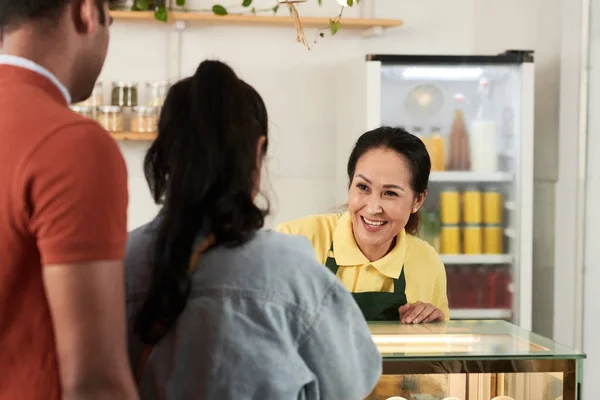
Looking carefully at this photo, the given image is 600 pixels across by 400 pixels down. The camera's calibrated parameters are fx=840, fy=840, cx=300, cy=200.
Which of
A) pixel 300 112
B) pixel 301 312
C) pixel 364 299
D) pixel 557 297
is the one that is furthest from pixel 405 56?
pixel 301 312

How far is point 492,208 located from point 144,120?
73.2 inches

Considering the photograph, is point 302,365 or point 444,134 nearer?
point 302,365

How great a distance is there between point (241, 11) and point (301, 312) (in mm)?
3574

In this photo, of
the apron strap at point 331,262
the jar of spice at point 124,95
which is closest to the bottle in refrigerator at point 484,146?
the jar of spice at point 124,95

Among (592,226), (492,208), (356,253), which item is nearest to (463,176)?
(492,208)

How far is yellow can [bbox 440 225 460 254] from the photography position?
436cm

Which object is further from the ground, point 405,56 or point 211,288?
point 405,56

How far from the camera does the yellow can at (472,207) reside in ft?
14.3

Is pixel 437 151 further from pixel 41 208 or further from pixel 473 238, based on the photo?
pixel 41 208

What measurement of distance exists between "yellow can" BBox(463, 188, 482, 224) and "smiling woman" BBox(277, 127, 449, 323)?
181 cm

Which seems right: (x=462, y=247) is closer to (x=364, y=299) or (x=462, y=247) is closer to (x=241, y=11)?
(x=241, y=11)

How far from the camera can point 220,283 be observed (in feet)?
4.00

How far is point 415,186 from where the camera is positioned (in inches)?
101

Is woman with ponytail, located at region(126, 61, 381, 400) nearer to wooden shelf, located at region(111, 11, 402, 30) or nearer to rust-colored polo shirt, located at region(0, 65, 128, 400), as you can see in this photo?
rust-colored polo shirt, located at region(0, 65, 128, 400)
